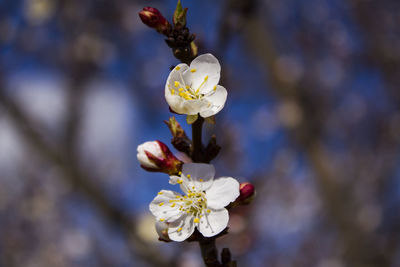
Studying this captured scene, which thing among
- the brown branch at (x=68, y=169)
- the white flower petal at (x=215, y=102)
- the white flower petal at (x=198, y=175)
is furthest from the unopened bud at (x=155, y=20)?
the brown branch at (x=68, y=169)

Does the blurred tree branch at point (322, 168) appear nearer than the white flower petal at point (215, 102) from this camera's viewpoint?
No

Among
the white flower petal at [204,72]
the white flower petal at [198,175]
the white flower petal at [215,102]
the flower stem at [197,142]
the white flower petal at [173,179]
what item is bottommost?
the white flower petal at [198,175]

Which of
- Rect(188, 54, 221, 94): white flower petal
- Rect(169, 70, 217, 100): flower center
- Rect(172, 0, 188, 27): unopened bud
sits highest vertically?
Rect(172, 0, 188, 27): unopened bud

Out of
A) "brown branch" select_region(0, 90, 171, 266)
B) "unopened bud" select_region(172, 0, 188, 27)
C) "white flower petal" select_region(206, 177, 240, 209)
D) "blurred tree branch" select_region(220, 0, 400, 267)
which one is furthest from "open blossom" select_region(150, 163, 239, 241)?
"brown branch" select_region(0, 90, 171, 266)

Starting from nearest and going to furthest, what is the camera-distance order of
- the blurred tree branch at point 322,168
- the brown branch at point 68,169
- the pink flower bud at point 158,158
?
1. the pink flower bud at point 158,158
2. the blurred tree branch at point 322,168
3. the brown branch at point 68,169

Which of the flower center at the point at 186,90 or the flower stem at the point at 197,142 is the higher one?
the flower center at the point at 186,90

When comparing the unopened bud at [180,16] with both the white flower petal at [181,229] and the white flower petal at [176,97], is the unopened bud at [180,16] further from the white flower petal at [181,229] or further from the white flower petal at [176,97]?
the white flower petal at [181,229]

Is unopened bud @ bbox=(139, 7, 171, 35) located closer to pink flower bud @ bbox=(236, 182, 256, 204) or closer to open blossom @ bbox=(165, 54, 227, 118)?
open blossom @ bbox=(165, 54, 227, 118)

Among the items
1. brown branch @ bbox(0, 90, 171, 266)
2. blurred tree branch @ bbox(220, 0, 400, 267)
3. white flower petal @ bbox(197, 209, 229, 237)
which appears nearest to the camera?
white flower petal @ bbox(197, 209, 229, 237)

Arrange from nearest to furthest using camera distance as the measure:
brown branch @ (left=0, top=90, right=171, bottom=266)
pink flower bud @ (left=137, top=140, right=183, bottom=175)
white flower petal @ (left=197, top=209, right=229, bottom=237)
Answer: white flower petal @ (left=197, top=209, right=229, bottom=237) < pink flower bud @ (left=137, top=140, right=183, bottom=175) < brown branch @ (left=0, top=90, right=171, bottom=266)

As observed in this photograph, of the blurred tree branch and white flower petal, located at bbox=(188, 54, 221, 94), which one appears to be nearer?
white flower petal, located at bbox=(188, 54, 221, 94)
